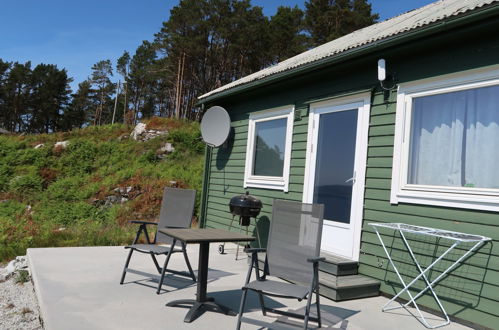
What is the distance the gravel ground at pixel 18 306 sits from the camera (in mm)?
3225

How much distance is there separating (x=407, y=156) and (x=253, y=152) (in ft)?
10.4

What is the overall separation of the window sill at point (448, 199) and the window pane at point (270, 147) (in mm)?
2257

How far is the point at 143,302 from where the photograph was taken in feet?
11.2

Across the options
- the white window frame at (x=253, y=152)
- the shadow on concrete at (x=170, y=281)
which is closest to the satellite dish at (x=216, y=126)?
the white window frame at (x=253, y=152)

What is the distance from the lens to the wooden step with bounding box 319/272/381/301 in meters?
3.76

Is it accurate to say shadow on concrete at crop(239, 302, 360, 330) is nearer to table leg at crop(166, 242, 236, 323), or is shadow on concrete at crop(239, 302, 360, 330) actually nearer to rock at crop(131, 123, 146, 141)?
table leg at crop(166, 242, 236, 323)

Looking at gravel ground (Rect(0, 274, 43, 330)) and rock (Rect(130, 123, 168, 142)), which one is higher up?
rock (Rect(130, 123, 168, 142))

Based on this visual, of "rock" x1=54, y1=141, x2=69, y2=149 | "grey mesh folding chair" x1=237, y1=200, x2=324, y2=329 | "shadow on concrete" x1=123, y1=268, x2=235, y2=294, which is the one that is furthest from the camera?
"rock" x1=54, y1=141, x2=69, y2=149

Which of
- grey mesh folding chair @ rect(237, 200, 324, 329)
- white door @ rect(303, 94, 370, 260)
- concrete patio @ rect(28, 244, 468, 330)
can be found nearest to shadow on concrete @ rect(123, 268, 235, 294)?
concrete patio @ rect(28, 244, 468, 330)

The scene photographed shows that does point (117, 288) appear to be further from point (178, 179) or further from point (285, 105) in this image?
point (178, 179)

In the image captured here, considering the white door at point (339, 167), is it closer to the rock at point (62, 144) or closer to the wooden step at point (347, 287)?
the wooden step at point (347, 287)

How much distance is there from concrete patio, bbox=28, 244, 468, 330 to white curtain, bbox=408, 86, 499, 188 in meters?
1.31

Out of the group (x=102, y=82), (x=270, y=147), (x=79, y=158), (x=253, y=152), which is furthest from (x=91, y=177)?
(x=102, y=82)

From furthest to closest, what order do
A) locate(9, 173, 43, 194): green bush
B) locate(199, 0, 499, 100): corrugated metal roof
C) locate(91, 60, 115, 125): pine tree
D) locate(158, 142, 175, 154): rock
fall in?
locate(91, 60, 115, 125): pine tree
locate(158, 142, 175, 154): rock
locate(9, 173, 43, 194): green bush
locate(199, 0, 499, 100): corrugated metal roof
